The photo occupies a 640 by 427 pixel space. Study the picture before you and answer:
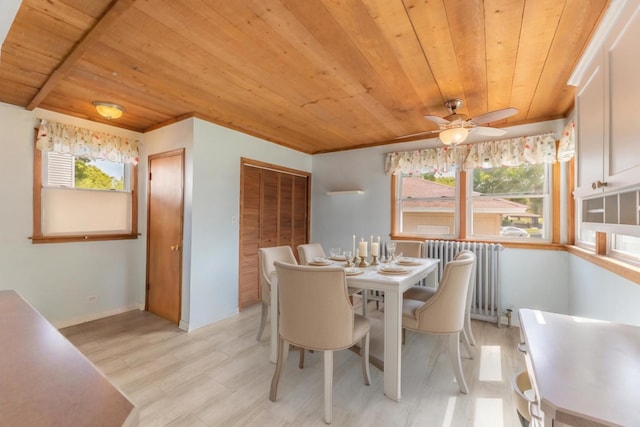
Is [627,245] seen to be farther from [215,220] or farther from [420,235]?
[215,220]

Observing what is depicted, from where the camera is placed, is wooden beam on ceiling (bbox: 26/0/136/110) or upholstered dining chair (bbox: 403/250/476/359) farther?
upholstered dining chair (bbox: 403/250/476/359)

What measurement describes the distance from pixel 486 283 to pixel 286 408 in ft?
8.58

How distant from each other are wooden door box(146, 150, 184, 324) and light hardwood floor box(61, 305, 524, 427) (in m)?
0.39

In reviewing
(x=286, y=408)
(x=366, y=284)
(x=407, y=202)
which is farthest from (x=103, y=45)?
(x=407, y=202)

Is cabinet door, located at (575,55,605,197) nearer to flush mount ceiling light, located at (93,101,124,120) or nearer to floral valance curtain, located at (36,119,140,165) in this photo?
flush mount ceiling light, located at (93,101,124,120)

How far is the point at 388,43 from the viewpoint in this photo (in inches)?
71.5

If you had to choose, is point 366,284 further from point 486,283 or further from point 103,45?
point 103,45

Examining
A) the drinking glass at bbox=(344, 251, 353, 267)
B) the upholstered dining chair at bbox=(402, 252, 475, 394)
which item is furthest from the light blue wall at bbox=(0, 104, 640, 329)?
the drinking glass at bbox=(344, 251, 353, 267)

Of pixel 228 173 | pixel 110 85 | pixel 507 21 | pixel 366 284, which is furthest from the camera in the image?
pixel 228 173

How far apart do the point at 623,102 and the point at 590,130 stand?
0.38m

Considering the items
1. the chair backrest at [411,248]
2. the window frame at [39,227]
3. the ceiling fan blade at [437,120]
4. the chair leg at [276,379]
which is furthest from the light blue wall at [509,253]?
the window frame at [39,227]

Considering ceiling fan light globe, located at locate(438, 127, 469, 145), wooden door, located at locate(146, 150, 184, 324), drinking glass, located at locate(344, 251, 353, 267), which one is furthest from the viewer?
wooden door, located at locate(146, 150, 184, 324)

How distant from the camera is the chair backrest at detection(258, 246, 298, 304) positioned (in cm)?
275

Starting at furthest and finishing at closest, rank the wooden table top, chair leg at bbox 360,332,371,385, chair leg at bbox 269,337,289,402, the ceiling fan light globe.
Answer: the ceiling fan light globe
chair leg at bbox 360,332,371,385
chair leg at bbox 269,337,289,402
the wooden table top
